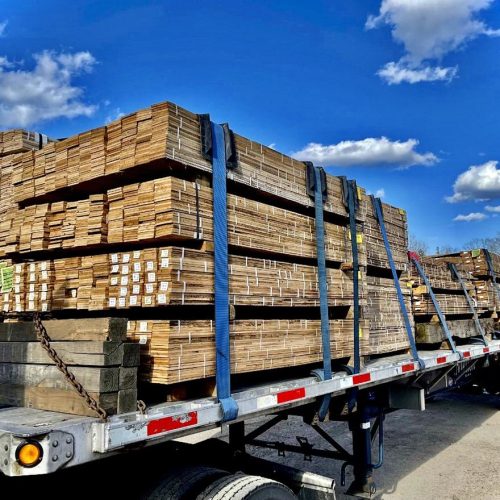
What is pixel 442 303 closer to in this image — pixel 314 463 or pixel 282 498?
pixel 314 463

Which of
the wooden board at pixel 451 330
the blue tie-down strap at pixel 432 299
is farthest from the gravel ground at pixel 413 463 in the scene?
the wooden board at pixel 451 330

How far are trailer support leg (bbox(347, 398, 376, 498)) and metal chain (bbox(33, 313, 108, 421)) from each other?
3.37m

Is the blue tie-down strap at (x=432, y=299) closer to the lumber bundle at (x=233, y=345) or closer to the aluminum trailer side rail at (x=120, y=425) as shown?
the lumber bundle at (x=233, y=345)

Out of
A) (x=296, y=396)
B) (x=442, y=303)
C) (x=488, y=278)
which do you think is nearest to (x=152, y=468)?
(x=296, y=396)

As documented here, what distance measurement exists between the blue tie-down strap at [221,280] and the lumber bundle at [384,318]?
6.82ft

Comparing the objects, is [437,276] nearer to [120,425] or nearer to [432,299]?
[432,299]

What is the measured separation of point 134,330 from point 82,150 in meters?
1.27

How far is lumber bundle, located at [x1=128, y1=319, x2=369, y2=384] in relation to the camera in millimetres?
2799

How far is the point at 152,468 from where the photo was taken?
2.99 m

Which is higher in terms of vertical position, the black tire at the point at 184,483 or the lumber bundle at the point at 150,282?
the lumber bundle at the point at 150,282

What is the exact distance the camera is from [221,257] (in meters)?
3.10

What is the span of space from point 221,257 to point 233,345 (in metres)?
0.55

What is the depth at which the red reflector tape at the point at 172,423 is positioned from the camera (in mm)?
2420

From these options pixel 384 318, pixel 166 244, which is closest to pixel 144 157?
pixel 166 244
